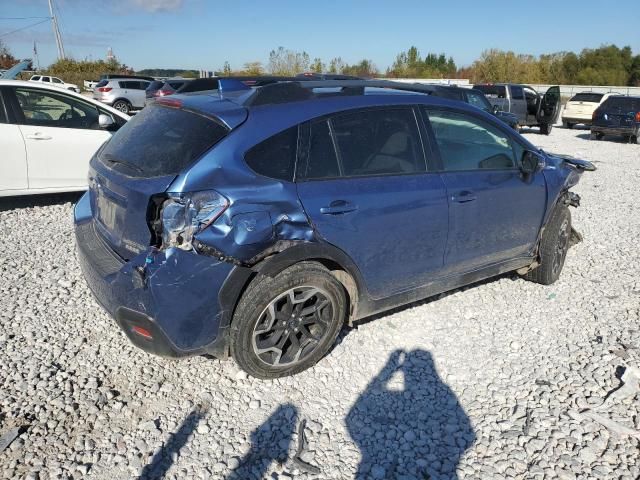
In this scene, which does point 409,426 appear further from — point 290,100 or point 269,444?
point 290,100

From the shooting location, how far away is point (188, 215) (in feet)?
8.54

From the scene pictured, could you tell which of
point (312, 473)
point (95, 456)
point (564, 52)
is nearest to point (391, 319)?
point (312, 473)

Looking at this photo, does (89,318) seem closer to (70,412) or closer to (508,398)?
(70,412)

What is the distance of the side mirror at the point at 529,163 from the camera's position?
159 inches

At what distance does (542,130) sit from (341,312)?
18.2 metres

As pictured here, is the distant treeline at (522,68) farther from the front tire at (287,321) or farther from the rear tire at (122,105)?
the front tire at (287,321)

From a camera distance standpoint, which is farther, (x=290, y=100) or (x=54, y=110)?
(x=54, y=110)

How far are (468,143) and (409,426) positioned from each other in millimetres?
2137

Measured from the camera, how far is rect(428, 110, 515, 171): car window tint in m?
3.61

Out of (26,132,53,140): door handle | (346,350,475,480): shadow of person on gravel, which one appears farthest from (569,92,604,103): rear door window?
(346,350,475,480): shadow of person on gravel

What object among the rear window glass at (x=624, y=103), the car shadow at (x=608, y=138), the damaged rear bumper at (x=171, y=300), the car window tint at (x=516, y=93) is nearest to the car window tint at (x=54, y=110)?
the damaged rear bumper at (x=171, y=300)

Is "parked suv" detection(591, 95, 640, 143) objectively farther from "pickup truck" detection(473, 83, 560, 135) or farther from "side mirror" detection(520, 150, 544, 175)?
"side mirror" detection(520, 150, 544, 175)

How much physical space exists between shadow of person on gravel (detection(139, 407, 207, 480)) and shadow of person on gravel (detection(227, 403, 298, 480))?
0.33 meters

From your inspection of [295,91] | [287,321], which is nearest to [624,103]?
[295,91]
